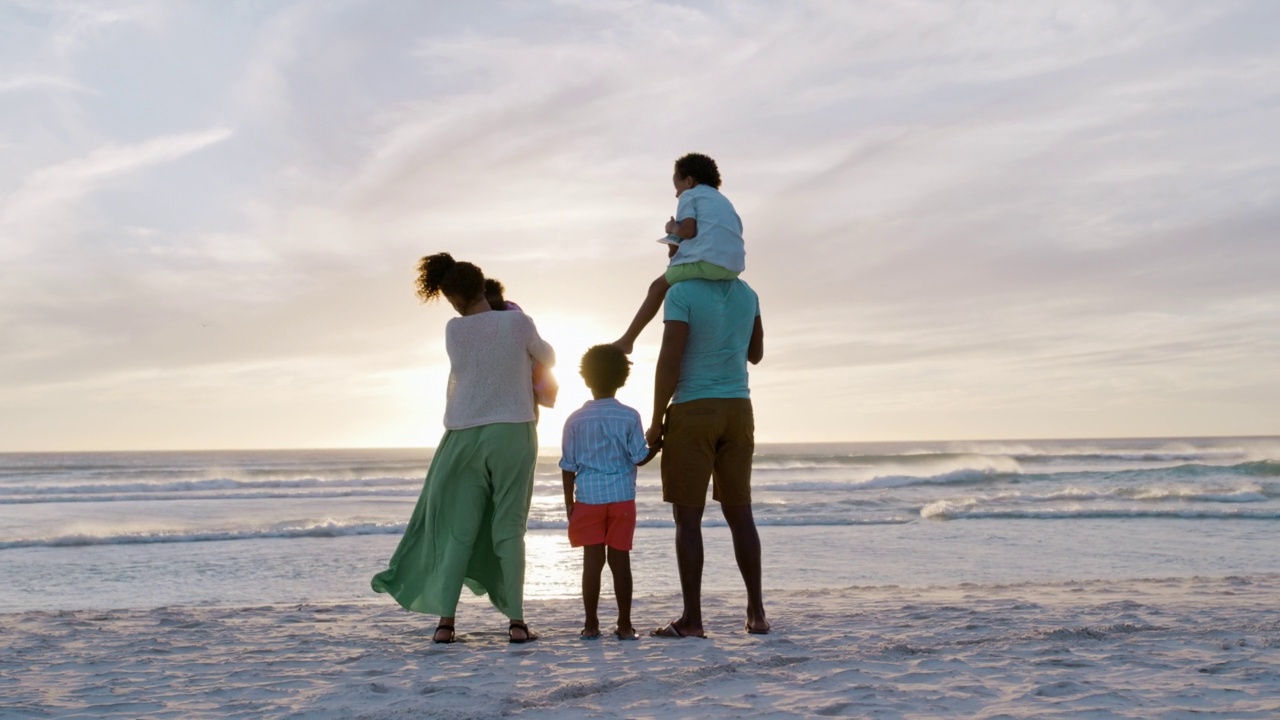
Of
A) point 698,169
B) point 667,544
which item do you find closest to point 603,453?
point 698,169

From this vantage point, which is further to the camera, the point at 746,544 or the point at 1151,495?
the point at 1151,495

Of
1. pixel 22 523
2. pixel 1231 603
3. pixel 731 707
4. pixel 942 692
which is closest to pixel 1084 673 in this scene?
pixel 942 692

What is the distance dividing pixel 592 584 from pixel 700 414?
0.96 metres

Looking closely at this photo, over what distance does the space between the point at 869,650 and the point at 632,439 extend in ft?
4.58

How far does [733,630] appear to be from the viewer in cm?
481

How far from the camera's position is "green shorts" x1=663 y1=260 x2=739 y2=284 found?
4434 millimetres

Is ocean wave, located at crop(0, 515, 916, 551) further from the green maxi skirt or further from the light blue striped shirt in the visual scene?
the light blue striped shirt

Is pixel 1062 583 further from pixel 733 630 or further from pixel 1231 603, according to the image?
pixel 733 630

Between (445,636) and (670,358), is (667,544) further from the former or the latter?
(670,358)

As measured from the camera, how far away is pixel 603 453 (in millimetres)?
4465

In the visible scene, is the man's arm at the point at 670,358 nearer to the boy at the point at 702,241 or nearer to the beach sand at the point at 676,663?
the boy at the point at 702,241

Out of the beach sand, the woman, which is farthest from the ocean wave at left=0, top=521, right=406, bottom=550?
the woman

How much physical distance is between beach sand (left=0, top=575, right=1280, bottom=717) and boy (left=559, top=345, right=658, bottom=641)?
1.23 ft

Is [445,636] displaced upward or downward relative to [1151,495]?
upward
